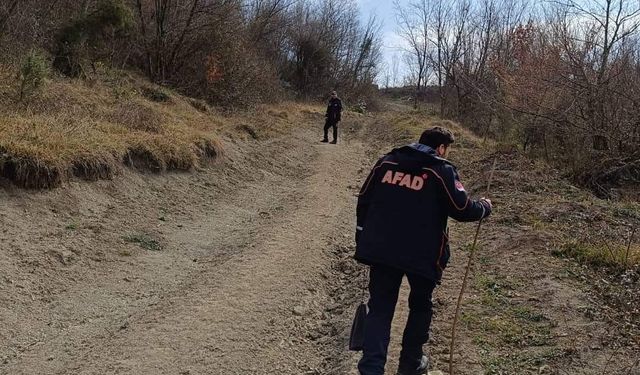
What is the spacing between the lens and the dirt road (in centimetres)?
480

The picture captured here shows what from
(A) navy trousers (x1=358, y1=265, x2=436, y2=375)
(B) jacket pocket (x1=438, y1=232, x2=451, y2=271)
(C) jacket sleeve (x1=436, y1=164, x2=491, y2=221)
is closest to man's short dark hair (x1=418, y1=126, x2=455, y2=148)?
(C) jacket sleeve (x1=436, y1=164, x2=491, y2=221)

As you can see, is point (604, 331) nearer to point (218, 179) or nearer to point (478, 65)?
point (218, 179)

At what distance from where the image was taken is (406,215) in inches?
159

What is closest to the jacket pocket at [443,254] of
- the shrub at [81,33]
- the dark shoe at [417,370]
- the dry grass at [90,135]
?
the dark shoe at [417,370]

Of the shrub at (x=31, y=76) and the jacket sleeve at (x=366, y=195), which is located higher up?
the shrub at (x=31, y=76)

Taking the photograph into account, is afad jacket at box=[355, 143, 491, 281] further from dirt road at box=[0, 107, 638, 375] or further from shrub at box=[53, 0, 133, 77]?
shrub at box=[53, 0, 133, 77]

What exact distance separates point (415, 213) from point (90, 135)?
7.07 metres

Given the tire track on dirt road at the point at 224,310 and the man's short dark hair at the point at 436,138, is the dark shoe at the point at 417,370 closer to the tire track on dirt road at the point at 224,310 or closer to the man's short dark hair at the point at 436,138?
the tire track on dirt road at the point at 224,310

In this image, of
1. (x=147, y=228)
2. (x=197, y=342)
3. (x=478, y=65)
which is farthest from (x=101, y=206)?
(x=478, y=65)

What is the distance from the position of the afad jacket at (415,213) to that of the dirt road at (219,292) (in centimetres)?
119

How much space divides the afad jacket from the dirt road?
1.19 meters

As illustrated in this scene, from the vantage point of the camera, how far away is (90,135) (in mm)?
9445

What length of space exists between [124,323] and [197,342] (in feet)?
2.86

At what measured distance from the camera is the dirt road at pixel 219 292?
4805mm
